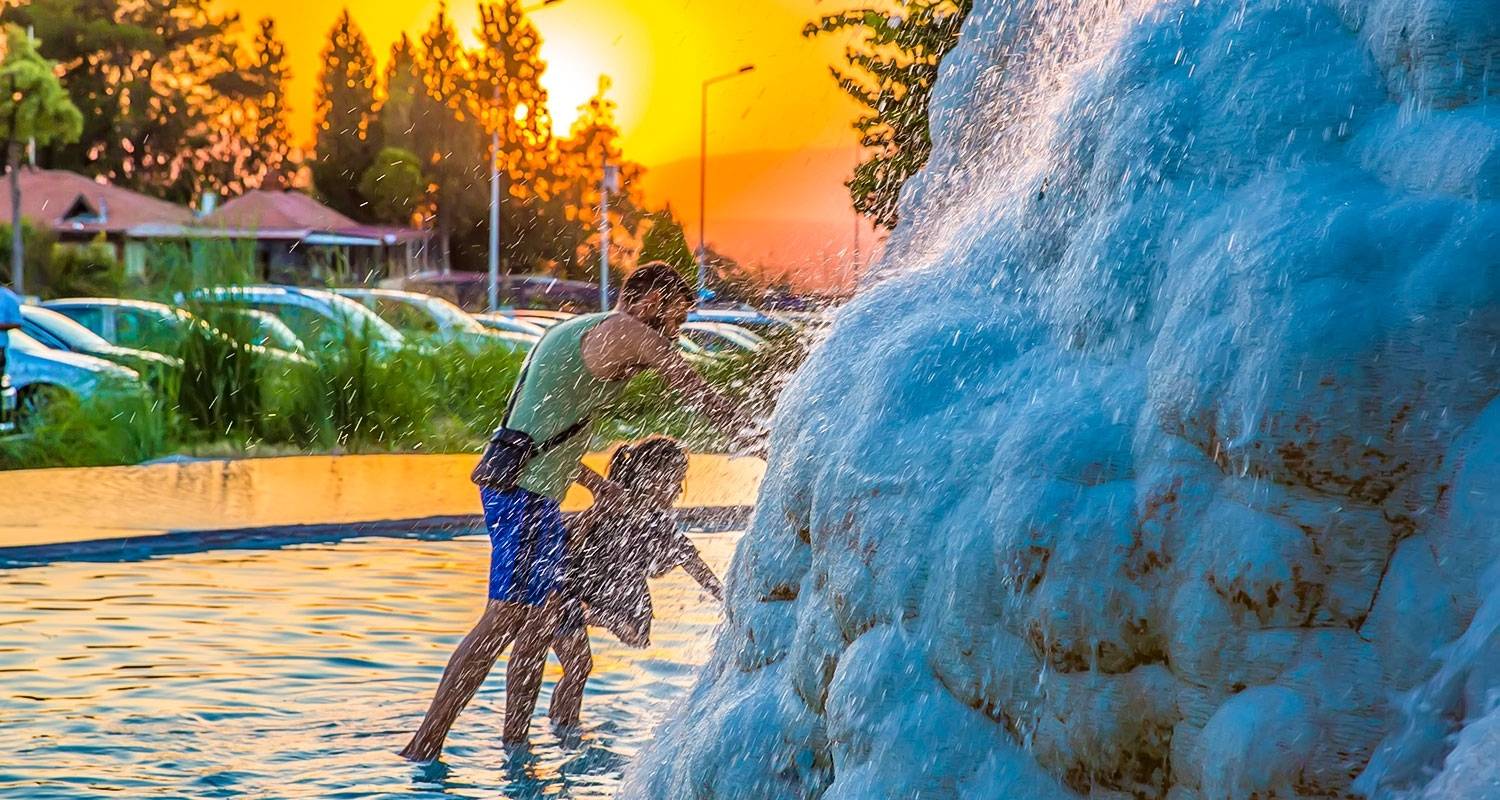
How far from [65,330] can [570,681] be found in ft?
41.0

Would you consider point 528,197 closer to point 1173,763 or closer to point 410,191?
point 410,191

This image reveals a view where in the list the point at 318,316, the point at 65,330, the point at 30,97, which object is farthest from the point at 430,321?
the point at 30,97

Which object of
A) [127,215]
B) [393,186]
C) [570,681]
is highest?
[393,186]

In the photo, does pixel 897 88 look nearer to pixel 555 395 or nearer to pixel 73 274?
pixel 555 395

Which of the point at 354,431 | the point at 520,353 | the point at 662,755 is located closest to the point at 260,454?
the point at 354,431

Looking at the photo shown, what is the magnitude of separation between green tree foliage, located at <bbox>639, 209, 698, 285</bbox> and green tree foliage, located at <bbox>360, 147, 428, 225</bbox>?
32459 millimetres

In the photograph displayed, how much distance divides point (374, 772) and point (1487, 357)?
372 cm

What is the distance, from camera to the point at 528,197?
5897 centimetres

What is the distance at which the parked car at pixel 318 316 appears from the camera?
13969 millimetres

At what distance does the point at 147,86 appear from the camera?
59.7 meters

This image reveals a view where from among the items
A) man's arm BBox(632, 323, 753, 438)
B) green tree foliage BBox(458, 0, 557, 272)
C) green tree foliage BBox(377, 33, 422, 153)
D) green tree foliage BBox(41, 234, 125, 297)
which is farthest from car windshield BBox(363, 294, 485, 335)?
green tree foliage BBox(377, 33, 422, 153)

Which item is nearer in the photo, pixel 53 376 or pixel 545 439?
pixel 545 439

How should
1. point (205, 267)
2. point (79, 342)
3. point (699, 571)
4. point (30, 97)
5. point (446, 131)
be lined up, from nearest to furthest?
point (699, 571) → point (205, 267) → point (79, 342) → point (30, 97) → point (446, 131)

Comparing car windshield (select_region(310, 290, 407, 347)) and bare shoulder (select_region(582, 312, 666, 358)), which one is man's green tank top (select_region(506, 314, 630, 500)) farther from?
car windshield (select_region(310, 290, 407, 347))
